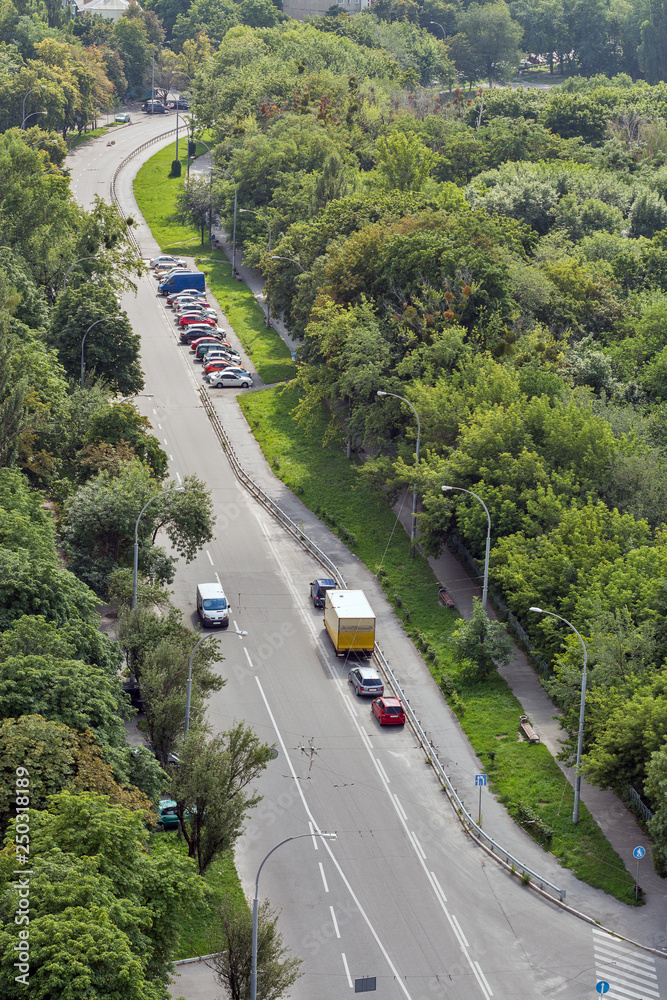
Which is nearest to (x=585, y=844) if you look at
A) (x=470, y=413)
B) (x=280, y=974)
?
(x=280, y=974)

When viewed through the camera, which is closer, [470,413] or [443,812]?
[443,812]

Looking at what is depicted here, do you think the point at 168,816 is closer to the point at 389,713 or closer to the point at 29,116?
the point at 389,713

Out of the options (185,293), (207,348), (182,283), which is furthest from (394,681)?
(182,283)

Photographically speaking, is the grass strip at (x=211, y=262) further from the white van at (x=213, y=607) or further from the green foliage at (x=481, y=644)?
the green foliage at (x=481, y=644)

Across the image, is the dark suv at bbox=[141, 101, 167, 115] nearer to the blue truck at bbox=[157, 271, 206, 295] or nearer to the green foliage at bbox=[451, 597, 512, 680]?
the blue truck at bbox=[157, 271, 206, 295]

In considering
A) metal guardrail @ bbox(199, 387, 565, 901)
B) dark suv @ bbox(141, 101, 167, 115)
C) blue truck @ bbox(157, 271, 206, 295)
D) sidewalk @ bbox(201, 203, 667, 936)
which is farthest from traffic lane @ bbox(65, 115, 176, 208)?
sidewalk @ bbox(201, 203, 667, 936)

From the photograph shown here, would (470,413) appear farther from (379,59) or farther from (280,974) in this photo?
(379,59)
